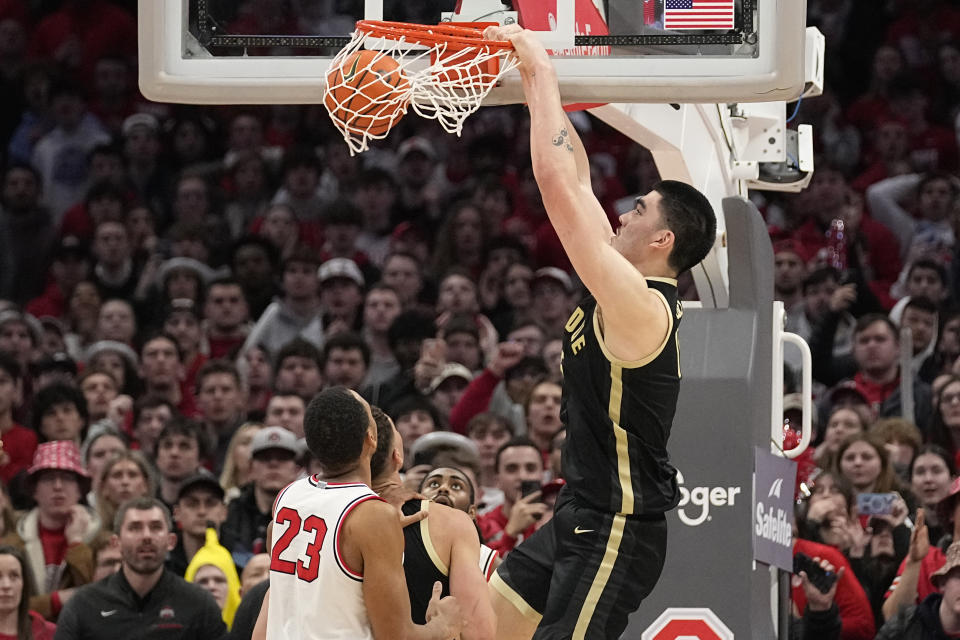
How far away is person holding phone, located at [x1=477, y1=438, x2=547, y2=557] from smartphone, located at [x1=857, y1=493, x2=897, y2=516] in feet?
5.62

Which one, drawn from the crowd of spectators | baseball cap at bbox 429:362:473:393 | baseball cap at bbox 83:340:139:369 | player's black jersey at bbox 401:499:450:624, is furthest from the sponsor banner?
baseball cap at bbox 83:340:139:369

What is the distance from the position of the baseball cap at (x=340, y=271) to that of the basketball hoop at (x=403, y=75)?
6.90 meters

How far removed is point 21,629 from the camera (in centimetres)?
888

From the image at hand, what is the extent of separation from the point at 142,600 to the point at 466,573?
3.13 meters

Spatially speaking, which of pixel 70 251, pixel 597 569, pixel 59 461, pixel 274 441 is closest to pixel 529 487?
pixel 274 441

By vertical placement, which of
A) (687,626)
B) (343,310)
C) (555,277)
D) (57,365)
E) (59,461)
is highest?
(555,277)

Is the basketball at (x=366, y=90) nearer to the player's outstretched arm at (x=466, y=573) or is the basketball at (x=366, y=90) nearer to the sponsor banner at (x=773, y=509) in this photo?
the player's outstretched arm at (x=466, y=573)

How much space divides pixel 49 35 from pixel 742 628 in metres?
12.2

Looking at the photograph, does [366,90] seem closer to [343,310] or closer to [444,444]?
[444,444]

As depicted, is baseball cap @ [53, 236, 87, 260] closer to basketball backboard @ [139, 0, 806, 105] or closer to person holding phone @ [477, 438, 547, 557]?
person holding phone @ [477, 438, 547, 557]

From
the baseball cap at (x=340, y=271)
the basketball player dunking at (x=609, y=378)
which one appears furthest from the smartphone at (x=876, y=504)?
the baseball cap at (x=340, y=271)

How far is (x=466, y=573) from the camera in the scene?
636 cm

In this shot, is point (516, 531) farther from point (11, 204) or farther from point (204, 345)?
point (11, 204)

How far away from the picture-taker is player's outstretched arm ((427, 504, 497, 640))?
6258 mm
